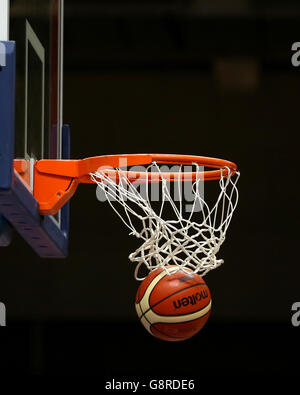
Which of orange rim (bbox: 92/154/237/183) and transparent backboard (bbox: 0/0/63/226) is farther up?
transparent backboard (bbox: 0/0/63/226)

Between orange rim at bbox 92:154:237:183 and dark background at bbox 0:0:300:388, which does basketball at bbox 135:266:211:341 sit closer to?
orange rim at bbox 92:154:237:183

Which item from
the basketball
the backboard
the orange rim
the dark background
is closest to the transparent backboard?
the backboard

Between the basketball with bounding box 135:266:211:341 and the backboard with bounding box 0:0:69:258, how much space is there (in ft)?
1.31

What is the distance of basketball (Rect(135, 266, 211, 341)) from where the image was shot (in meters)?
1.80

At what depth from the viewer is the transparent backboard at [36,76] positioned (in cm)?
167

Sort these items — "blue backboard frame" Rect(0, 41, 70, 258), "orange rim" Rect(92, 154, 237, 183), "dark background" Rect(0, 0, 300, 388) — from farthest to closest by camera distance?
1. "dark background" Rect(0, 0, 300, 388)
2. "orange rim" Rect(92, 154, 237, 183)
3. "blue backboard frame" Rect(0, 41, 70, 258)

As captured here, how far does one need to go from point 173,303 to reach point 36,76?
78 centimetres

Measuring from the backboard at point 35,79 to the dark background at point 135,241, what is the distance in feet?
9.00

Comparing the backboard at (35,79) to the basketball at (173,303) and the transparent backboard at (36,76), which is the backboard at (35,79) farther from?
the basketball at (173,303)

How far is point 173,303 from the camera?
5.90 ft

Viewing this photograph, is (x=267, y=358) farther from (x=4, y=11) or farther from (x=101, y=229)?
(x=4, y=11)

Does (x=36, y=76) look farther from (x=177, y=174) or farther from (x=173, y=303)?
(x=173, y=303)

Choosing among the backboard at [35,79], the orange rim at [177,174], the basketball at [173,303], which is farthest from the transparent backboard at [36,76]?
the basketball at [173,303]
